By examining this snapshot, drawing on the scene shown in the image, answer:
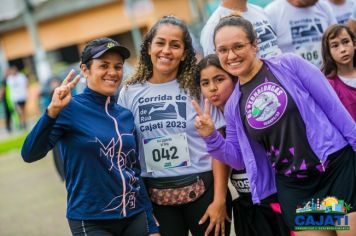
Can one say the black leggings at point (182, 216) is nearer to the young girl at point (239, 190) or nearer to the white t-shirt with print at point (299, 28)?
the young girl at point (239, 190)

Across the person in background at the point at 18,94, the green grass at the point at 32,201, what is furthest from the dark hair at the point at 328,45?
the person in background at the point at 18,94

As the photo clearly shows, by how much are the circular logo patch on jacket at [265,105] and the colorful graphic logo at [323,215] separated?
0.54 meters

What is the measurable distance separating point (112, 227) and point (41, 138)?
0.71 metres

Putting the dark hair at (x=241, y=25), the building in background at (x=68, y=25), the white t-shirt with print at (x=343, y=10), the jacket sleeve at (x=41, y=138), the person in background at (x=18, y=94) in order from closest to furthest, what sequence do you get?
the jacket sleeve at (x=41, y=138), the dark hair at (x=241, y=25), the white t-shirt with print at (x=343, y=10), the person in background at (x=18, y=94), the building in background at (x=68, y=25)

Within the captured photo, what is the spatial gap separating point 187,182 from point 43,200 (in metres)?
4.84

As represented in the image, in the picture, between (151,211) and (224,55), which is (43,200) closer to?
(151,211)

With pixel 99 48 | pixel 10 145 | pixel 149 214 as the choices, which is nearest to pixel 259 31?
pixel 99 48

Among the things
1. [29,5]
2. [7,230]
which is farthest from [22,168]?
[29,5]

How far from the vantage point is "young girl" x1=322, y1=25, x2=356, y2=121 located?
158 inches

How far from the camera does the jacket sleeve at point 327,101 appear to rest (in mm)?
3049

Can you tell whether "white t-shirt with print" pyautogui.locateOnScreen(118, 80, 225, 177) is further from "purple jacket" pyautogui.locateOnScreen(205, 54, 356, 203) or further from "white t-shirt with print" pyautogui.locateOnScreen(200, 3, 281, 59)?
"white t-shirt with print" pyautogui.locateOnScreen(200, 3, 281, 59)

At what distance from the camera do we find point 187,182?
3.51m

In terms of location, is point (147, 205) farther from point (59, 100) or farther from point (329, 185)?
point (329, 185)

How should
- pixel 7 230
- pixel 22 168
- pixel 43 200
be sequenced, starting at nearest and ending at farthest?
pixel 7 230 → pixel 43 200 → pixel 22 168
